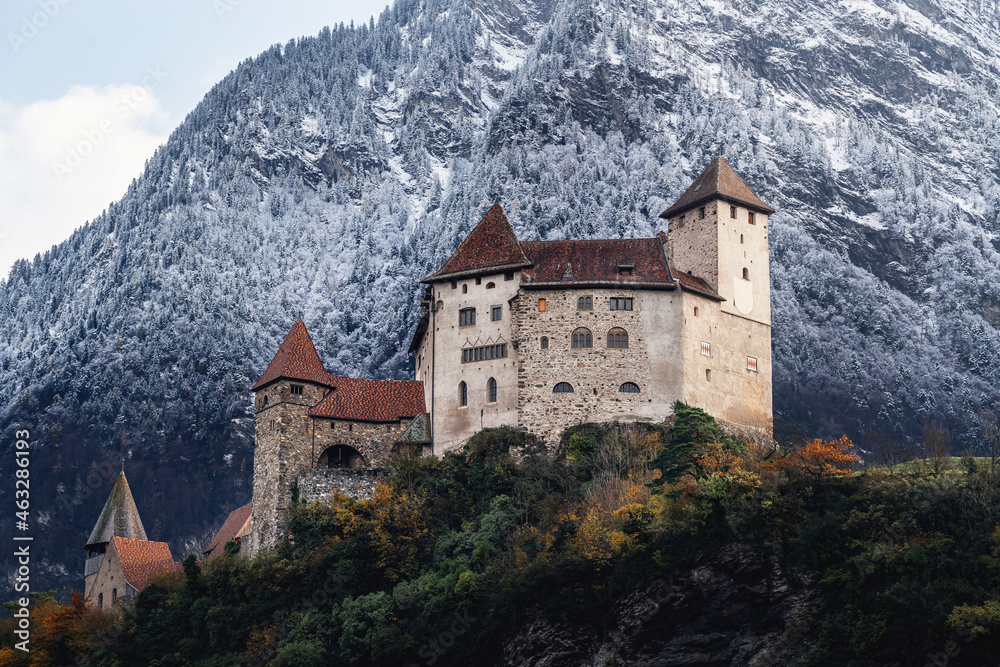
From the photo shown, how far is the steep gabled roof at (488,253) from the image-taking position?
3093 inches

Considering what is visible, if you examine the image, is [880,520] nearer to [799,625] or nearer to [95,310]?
[799,625]

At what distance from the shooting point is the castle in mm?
75562

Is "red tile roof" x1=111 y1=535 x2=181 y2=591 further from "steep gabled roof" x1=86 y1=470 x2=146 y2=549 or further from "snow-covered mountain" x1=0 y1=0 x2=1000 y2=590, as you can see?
"snow-covered mountain" x1=0 y1=0 x2=1000 y2=590

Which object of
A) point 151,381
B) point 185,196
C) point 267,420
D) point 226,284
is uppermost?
point 185,196

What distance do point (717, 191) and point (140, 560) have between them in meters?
44.0

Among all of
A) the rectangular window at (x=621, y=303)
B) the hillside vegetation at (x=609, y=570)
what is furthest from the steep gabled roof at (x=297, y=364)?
the rectangular window at (x=621, y=303)

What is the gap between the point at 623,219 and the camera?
511 ft

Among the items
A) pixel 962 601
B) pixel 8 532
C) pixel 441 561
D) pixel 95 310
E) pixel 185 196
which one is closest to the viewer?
pixel 962 601

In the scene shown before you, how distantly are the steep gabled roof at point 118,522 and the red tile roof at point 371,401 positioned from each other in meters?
24.0

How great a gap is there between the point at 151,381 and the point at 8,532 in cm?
2245

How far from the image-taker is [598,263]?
78.2 m

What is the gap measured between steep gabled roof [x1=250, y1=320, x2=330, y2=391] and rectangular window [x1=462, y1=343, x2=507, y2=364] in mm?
8333

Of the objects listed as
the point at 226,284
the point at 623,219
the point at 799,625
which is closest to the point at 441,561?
the point at 799,625

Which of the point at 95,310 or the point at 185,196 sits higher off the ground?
the point at 185,196
